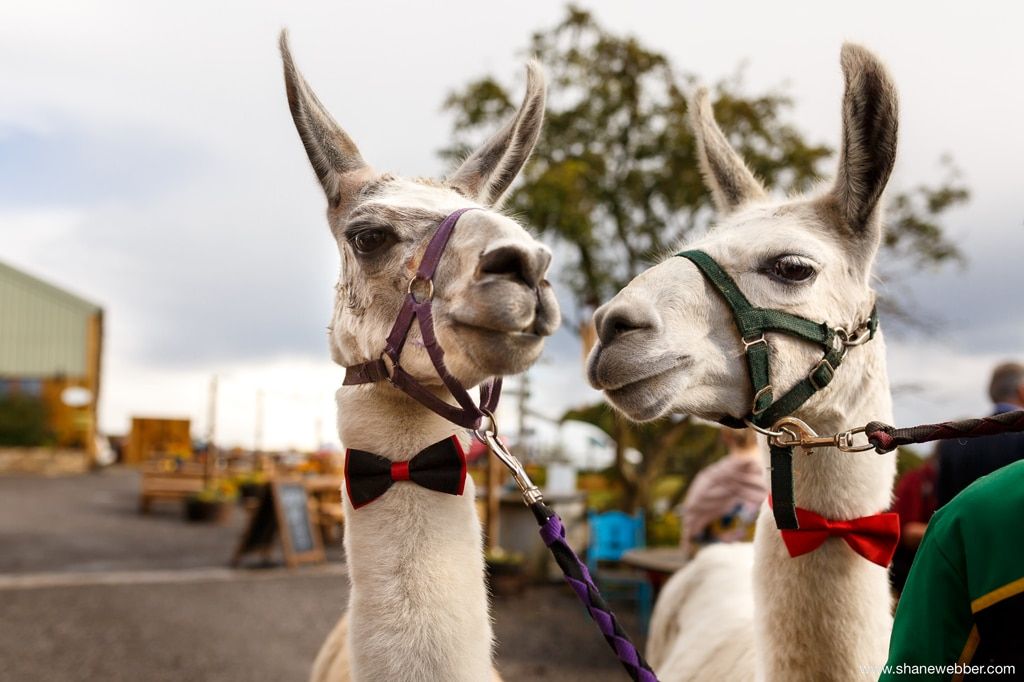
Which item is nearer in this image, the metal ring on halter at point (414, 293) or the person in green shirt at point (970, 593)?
the person in green shirt at point (970, 593)

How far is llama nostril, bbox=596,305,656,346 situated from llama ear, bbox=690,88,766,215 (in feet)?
2.92

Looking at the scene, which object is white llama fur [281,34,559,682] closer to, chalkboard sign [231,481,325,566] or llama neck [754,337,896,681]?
llama neck [754,337,896,681]

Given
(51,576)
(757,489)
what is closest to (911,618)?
(757,489)

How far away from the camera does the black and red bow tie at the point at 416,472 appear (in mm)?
2055

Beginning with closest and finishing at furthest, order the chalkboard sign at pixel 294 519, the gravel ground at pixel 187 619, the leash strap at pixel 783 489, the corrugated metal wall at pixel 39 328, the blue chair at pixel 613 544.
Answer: the leash strap at pixel 783 489
the gravel ground at pixel 187 619
the blue chair at pixel 613 544
the chalkboard sign at pixel 294 519
the corrugated metal wall at pixel 39 328

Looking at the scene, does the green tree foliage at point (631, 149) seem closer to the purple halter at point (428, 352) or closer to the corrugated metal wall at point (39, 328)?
the purple halter at point (428, 352)

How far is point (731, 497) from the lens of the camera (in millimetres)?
6047

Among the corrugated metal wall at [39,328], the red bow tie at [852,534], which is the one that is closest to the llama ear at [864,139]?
the red bow tie at [852,534]

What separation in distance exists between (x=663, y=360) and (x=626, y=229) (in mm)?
15578

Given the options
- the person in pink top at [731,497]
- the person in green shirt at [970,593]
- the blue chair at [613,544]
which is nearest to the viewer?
the person in green shirt at [970,593]

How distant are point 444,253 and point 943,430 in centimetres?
117

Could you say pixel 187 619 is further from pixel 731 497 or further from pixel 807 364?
pixel 807 364

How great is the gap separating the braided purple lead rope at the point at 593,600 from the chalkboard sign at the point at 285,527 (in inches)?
443
